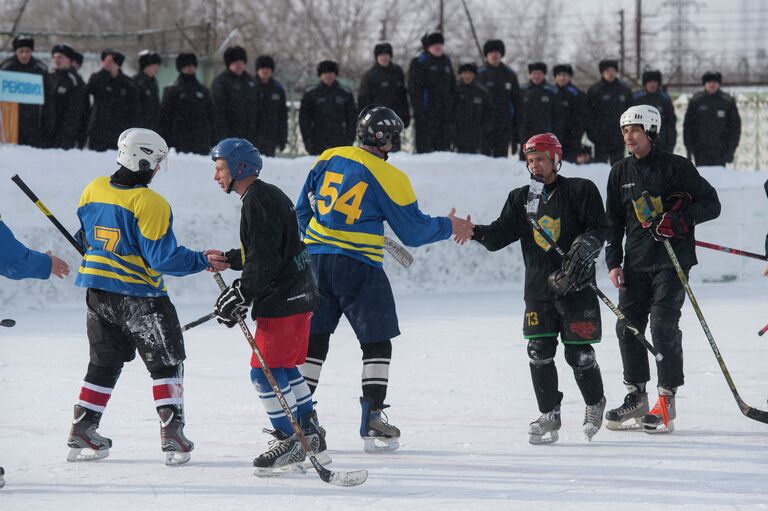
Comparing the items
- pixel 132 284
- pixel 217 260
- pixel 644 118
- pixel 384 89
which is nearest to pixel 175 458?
pixel 132 284

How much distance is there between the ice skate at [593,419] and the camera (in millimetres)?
5812

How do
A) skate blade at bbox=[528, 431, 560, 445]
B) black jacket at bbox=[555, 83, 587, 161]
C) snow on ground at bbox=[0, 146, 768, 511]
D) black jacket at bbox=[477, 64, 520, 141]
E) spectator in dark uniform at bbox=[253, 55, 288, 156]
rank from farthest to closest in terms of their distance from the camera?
black jacket at bbox=[555, 83, 587, 161]
black jacket at bbox=[477, 64, 520, 141]
spectator in dark uniform at bbox=[253, 55, 288, 156]
skate blade at bbox=[528, 431, 560, 445]
snow on ground at bbox=[0, 146, 768, 511]

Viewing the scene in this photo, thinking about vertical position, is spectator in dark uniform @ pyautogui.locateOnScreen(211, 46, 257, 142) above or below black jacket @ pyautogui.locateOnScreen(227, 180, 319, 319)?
above

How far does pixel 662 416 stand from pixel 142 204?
2.80 metres

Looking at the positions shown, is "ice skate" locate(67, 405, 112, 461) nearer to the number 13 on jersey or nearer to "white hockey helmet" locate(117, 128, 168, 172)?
"white hockey helmet" locate(117, 128, 168, 172)

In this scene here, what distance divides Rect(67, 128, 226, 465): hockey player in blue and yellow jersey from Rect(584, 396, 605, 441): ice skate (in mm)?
1925

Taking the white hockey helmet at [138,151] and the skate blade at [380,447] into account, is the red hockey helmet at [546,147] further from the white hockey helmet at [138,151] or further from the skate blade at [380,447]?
the white hockey helmet at [138,151]

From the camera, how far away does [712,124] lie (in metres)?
14.3

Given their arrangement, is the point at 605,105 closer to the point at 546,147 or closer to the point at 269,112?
the point at 269,112

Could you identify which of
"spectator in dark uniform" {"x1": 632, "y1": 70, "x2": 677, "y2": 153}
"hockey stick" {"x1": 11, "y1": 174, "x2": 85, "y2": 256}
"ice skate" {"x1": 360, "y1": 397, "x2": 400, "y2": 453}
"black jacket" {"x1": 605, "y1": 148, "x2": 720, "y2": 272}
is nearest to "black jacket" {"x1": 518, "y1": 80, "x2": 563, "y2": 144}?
"spectator in dark uniform" {"x1": 632, "y1": 70, "x2": 677, "y2": 153}

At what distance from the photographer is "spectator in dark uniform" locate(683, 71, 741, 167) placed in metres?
14.3

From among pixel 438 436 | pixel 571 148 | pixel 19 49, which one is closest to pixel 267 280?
pixel 438 436

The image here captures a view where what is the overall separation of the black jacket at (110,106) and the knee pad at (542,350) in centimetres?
707

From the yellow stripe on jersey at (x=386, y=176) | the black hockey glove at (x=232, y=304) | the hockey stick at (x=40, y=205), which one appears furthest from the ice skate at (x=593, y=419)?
the hockey stick at (x=40, y=205)
